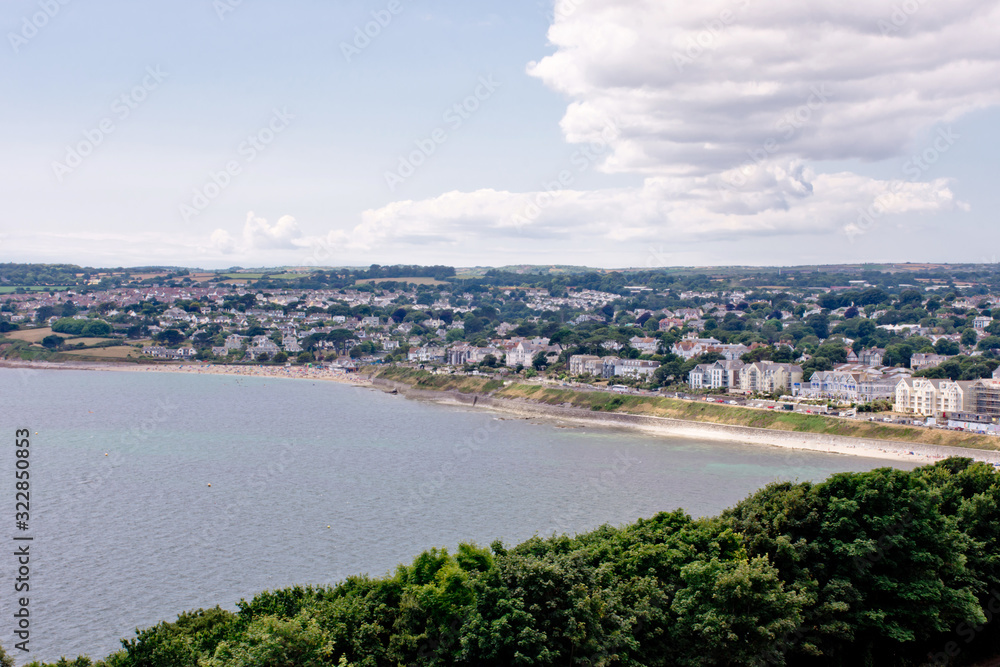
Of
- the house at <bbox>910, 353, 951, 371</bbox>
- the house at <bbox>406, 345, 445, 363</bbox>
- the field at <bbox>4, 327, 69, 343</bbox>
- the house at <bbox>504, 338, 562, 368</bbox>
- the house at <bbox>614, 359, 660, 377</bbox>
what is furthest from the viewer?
the field at <bbox>4, 327, 69, 343</bbox>

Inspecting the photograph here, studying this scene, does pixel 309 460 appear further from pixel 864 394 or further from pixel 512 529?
pixel 864 394

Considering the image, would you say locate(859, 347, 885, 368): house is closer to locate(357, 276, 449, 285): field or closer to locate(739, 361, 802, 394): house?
locate(739, 361, 802, 394): house

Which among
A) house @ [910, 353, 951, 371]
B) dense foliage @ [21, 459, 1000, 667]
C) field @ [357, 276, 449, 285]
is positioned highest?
field @ [357, 276, 449, 285]

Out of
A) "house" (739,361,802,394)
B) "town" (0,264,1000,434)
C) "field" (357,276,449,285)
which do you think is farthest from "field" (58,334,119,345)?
"house" (739,361,802,394)

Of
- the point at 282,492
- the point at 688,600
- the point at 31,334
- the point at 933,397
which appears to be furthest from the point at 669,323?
the point at 688,600

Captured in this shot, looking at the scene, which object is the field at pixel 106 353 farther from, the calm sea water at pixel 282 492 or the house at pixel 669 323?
the house at pixel 669 323

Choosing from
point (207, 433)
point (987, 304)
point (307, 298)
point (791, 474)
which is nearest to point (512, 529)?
point (791, 474)
